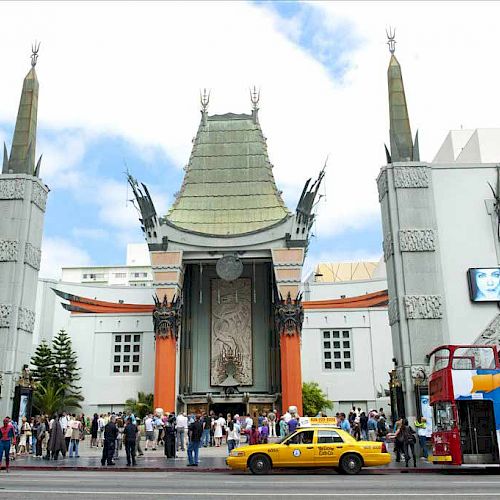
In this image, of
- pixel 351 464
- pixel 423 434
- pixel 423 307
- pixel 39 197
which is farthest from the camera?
pixel 39 197

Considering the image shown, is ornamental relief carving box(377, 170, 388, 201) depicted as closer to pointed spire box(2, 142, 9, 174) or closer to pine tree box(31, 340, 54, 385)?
pointed spire box(2, 142, 9, 174)

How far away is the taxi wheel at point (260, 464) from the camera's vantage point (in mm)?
15383

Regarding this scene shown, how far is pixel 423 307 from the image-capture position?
2245 centimetres

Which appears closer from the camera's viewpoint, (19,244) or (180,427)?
(180,427)

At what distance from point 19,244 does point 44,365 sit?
18423 millimetres

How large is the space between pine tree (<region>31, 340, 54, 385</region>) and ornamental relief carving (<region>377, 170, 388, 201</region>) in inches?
1043

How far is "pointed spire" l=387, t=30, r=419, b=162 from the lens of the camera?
2455cm

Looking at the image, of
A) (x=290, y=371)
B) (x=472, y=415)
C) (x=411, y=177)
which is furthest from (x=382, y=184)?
(x=290, y=371)

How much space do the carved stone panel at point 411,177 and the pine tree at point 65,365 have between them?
27337mm

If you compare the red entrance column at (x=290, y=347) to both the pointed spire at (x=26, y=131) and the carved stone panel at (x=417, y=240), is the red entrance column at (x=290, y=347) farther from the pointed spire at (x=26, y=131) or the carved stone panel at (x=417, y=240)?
the pointed spire at (x=26, y=131)

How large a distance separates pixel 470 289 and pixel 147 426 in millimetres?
14336

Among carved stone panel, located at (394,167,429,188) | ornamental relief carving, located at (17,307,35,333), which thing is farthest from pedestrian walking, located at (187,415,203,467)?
carved stone panel, located at (394,167,429,188)

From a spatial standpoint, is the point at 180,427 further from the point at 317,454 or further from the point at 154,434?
the point at 317,454

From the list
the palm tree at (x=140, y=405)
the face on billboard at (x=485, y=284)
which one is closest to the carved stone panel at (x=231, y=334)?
the palm tree at (x=140, y=405)
